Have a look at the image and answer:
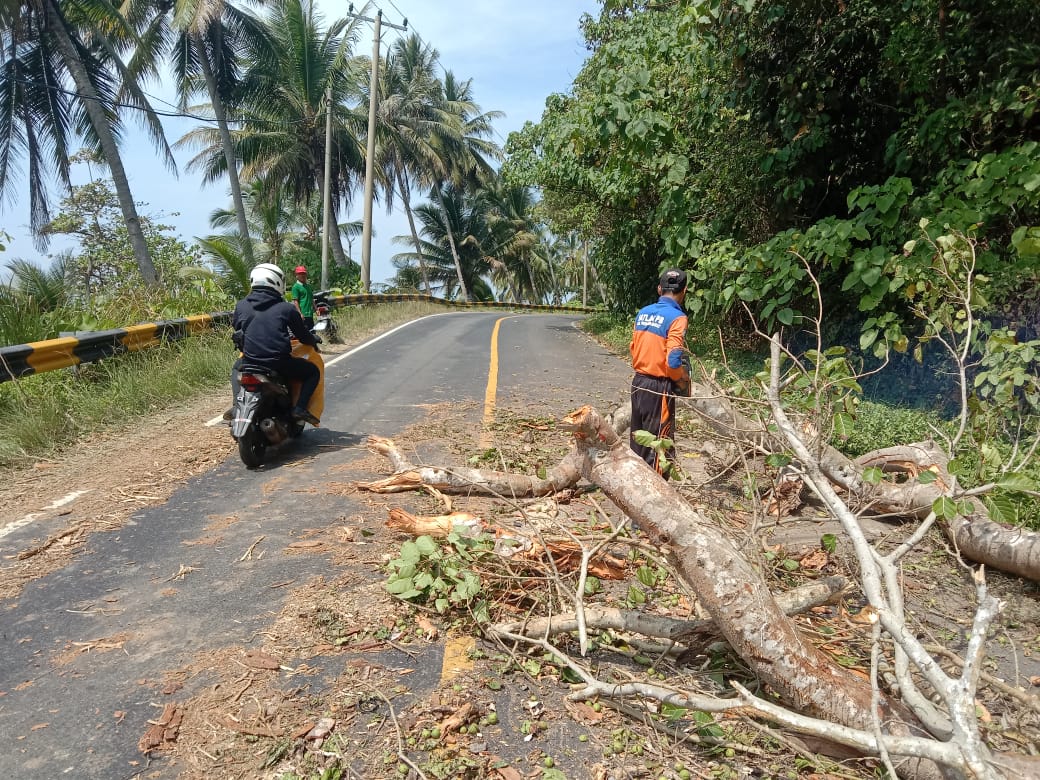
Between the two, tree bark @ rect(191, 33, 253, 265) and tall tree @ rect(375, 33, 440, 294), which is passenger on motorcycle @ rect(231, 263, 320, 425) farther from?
tall tree @ rect(375, 33, 440, 294)

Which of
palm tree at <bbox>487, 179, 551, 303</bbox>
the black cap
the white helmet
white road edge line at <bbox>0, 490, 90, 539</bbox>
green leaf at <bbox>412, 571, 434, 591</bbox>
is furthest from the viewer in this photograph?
palm tree at <bbox>487, 179, 551, 303</bbox>

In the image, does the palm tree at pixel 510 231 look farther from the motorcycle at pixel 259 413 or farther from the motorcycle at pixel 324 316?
the motorcycle at pixel 259 413

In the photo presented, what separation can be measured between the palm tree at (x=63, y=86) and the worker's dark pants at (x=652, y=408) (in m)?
14.5

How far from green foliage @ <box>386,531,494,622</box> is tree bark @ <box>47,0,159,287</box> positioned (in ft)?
49.3

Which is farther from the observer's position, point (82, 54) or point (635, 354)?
point (82, 54)

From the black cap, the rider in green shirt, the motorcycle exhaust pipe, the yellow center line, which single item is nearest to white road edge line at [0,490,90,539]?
the motorcycle exhaust pipe

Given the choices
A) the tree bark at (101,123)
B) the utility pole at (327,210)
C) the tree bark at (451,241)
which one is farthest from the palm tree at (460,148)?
the tree bark at (101,123)

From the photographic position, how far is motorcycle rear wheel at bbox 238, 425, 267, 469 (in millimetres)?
5836

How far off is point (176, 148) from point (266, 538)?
33.8 m

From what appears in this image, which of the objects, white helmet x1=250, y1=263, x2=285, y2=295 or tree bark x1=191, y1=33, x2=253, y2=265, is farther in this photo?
tree bark x1=191, y1=33, x2=253, y2=265

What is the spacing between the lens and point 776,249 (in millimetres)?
7445

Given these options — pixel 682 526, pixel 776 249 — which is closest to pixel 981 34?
pixel 776 249

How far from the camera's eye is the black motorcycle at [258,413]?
5.84 metres

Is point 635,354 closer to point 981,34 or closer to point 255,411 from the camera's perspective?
point 255,411
